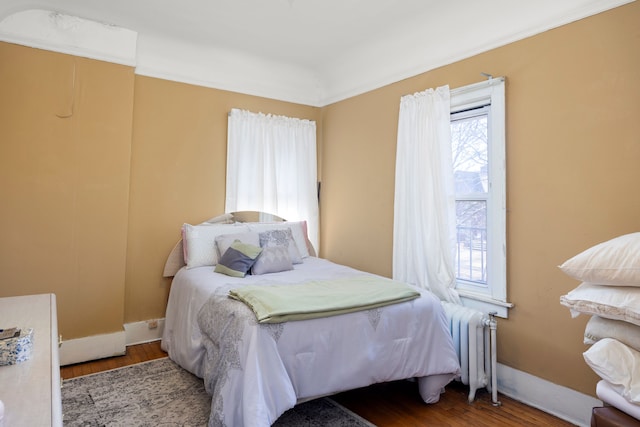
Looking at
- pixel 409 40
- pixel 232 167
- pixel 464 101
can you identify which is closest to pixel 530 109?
pixel 464 101

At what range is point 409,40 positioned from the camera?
314cm

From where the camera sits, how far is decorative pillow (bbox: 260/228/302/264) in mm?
3291

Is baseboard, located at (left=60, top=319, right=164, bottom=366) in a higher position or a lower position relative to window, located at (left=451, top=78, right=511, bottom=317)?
lower

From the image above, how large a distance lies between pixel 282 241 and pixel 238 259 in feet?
1.78

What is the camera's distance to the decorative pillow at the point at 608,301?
1.56 metres

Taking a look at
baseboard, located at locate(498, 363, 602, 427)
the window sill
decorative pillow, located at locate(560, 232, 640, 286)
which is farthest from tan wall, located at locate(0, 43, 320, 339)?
decorative pillow, located at locate(560, 232, 640, 286)

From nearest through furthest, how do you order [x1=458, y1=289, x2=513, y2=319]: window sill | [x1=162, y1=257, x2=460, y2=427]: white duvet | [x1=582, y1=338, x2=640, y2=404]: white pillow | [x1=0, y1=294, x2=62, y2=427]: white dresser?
[x1=0, y1=294, x2=62, y2=427]: white dresser < [x1=582, y1=338, x2=640, y2=404]: white pillow < [x1=162, y1=257, x2=460, y2=427]: white duvet < [x1=458, y1=289, x2=513, y2=319]: window sill

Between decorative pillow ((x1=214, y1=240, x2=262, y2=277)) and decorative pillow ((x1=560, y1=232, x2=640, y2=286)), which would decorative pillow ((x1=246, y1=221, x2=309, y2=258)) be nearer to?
decorative pillow ((x1=214, y1=240, x2=262, y2=277))

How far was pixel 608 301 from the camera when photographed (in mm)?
1645

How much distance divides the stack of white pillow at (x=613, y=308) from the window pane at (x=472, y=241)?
0.91 metres

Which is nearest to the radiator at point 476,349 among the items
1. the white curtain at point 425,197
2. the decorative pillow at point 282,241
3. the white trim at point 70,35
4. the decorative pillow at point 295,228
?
the white curtain at point 425,197

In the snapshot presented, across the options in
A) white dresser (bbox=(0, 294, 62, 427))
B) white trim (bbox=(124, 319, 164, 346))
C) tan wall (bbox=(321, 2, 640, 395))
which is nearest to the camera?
white dresser (bbox=(0, 294, 62, 427))

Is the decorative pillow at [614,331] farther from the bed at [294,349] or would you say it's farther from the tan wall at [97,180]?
the tan wall at [97,180]

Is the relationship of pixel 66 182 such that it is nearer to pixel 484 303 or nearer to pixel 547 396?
pixel 484 303
